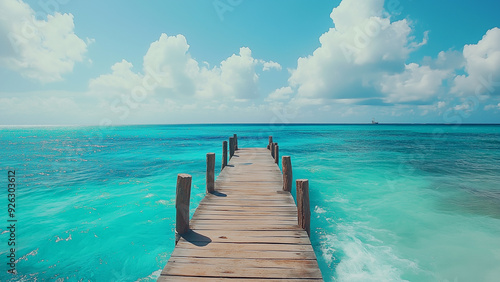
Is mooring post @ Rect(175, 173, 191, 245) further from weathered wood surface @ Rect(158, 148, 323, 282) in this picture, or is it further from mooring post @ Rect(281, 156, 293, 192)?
mooring post @ Rect(281, 156, 293, 192)

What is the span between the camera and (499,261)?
736cm

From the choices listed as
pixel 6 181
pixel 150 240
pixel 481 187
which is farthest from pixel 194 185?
pixel 481 187

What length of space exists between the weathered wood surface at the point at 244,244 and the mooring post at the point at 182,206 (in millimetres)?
186

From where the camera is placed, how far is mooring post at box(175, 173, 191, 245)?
15.8 ft

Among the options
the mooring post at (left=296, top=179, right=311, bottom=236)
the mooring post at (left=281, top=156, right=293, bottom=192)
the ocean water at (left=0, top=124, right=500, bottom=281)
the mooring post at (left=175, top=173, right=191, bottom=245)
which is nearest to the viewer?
the mooring post at (left=175, top=173, right=191, bottom=245)

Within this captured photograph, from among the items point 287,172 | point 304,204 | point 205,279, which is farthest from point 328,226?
point 205,279

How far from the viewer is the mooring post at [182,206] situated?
15.8ft

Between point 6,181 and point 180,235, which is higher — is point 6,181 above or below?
below

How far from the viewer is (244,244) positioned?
178 inches

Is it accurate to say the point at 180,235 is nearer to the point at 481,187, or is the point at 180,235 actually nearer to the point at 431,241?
the point at 431,241

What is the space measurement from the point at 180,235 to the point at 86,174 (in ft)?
62.5

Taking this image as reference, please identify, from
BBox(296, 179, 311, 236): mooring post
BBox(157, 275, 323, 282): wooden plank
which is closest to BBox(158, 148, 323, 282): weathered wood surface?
BBox(157, 275, 323, 282): wooden plank

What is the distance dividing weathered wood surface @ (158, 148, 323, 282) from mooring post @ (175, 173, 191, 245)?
0.19 m

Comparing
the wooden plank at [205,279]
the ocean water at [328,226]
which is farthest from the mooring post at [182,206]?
the ocean water at [328,226]
